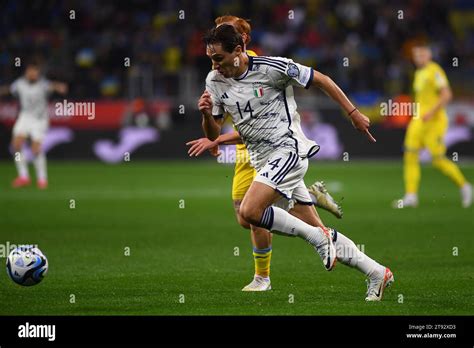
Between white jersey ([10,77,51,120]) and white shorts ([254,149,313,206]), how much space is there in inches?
537

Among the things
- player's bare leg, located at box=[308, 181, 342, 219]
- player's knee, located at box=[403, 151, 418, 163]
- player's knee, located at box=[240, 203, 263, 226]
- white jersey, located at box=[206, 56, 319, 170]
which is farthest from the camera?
player's knee, located at box=[403, 151, 418, 163]

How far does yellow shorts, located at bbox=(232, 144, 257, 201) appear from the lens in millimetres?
8836

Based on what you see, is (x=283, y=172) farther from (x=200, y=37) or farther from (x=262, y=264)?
(x=200, y=37)

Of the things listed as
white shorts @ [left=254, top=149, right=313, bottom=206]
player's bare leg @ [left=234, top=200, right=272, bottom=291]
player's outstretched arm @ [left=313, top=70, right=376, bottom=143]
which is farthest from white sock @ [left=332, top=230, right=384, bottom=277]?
player's bare leg @ [left=234, top=200, right=272, bottom=291]

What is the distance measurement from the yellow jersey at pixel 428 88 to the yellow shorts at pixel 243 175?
26.8 ft

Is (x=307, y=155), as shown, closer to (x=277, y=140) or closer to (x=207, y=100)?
(x=277, y=140)

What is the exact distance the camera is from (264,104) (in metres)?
7.96

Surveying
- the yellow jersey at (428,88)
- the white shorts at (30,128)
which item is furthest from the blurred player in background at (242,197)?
the white shorts at (30,128)

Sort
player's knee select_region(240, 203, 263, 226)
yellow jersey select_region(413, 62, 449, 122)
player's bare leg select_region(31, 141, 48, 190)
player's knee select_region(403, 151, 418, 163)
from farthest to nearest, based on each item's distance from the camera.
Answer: player's bare leg select_region(31, 141, 48, 190) → yellow jersey select_region(413, 62, 449, 122) → player's knee select_region(403, 151, 418, 163) → player's knee select_region(240, 203, 263, 226)

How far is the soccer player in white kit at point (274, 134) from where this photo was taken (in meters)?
7.68

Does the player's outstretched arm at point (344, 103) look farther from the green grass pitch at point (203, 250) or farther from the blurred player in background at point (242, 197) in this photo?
the green grass pitch at point (203, 250)

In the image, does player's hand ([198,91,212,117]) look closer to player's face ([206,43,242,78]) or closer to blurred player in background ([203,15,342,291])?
player's face ([206,43,242,78])
